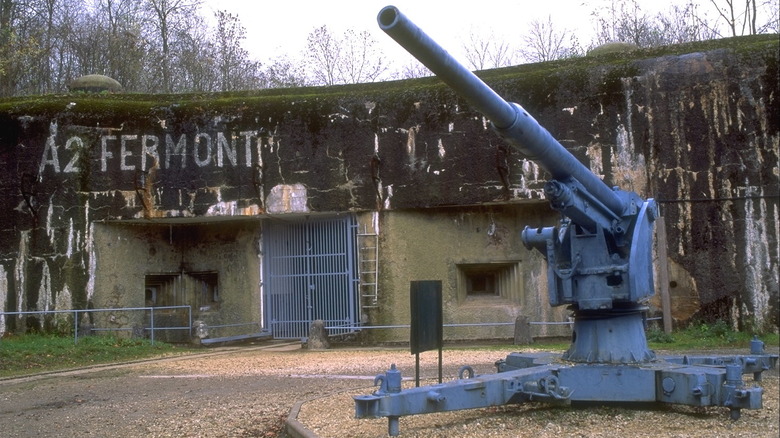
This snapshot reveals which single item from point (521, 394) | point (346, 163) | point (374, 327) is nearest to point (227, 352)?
point (374, 327)

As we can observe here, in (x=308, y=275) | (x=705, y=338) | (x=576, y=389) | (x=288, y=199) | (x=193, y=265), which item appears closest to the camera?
(x=576, y=389)

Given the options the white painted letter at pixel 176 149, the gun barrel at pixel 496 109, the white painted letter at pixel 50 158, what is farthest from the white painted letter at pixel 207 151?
the gun barrel at pixel 496 109

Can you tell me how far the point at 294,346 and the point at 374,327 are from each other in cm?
162

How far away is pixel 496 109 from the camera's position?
568 centimetres

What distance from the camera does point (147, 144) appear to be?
1559 cm

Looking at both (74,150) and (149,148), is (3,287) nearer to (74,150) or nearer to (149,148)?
(74,150)

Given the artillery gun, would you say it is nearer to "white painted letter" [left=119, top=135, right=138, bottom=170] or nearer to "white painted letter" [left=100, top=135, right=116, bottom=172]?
"white painted letter" [left=119, top=135, right=138, bottom=170]

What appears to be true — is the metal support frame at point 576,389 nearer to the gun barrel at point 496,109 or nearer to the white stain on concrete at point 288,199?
the gun barrel at point 496,109

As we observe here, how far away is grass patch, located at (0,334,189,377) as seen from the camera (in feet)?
40.4

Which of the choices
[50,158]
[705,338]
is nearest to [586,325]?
[705,338]

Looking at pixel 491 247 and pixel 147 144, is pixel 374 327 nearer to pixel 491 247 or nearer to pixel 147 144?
pixel 491 247

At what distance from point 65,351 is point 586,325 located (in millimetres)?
9251

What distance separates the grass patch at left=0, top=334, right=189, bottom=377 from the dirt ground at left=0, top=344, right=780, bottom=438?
89cm

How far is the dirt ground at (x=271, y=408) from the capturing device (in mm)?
6289
